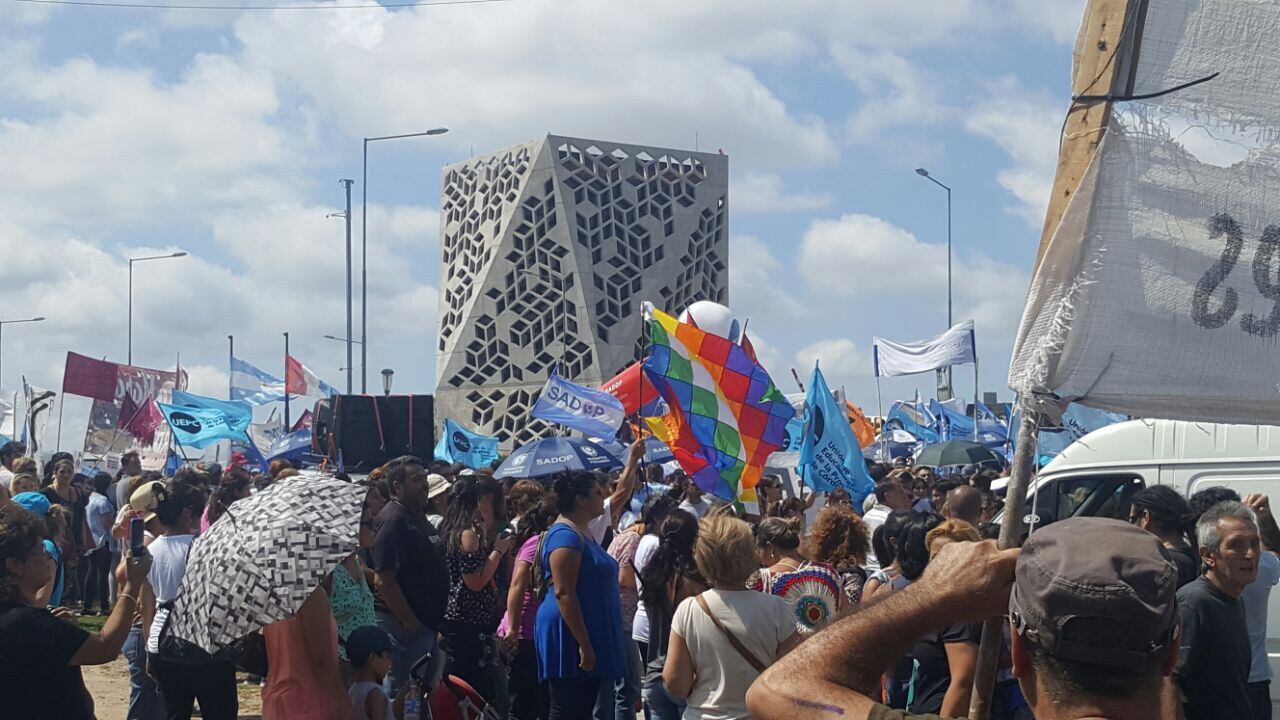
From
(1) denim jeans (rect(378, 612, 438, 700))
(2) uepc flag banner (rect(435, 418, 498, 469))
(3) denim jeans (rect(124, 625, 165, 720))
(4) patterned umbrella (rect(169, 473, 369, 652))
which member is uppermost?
(4) patterned umbrella (rect(169, 473, 369, 652))

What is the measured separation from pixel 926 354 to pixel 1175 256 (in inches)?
882

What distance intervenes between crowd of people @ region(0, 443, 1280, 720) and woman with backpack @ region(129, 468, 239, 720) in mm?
14

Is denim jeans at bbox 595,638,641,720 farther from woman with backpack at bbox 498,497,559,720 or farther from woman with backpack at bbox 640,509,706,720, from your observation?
woman with backpack at bbox 498,497,559,720

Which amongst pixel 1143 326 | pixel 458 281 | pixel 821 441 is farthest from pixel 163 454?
pixel 458 281

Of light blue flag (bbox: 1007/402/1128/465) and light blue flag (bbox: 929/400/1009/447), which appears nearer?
light blue flag (bbox: 1007/402/1128/465)

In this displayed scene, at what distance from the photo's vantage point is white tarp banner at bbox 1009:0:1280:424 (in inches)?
112

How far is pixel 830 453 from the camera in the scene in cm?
1330

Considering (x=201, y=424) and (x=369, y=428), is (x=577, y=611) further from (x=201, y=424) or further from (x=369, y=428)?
(x=369, y=428)

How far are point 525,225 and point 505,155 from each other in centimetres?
400

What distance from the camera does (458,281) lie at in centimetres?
6819

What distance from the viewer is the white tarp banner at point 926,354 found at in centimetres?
2414

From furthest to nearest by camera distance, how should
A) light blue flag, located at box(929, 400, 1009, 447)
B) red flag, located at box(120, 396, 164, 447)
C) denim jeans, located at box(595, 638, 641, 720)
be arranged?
light blue flag, located at box(929, 400, 1009, 447), red flag, located at box(120, 396, 164, 447), denim jeans, located at box(595, 638, 641, 720)

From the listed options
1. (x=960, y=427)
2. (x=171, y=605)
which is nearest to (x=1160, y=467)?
(x=171, y=605)

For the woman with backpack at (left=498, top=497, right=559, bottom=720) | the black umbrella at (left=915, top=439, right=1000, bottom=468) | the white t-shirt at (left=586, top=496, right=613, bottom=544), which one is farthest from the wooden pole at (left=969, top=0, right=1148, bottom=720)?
the black umbrella at (left=915, top=439, right=1000, bottom=468)
